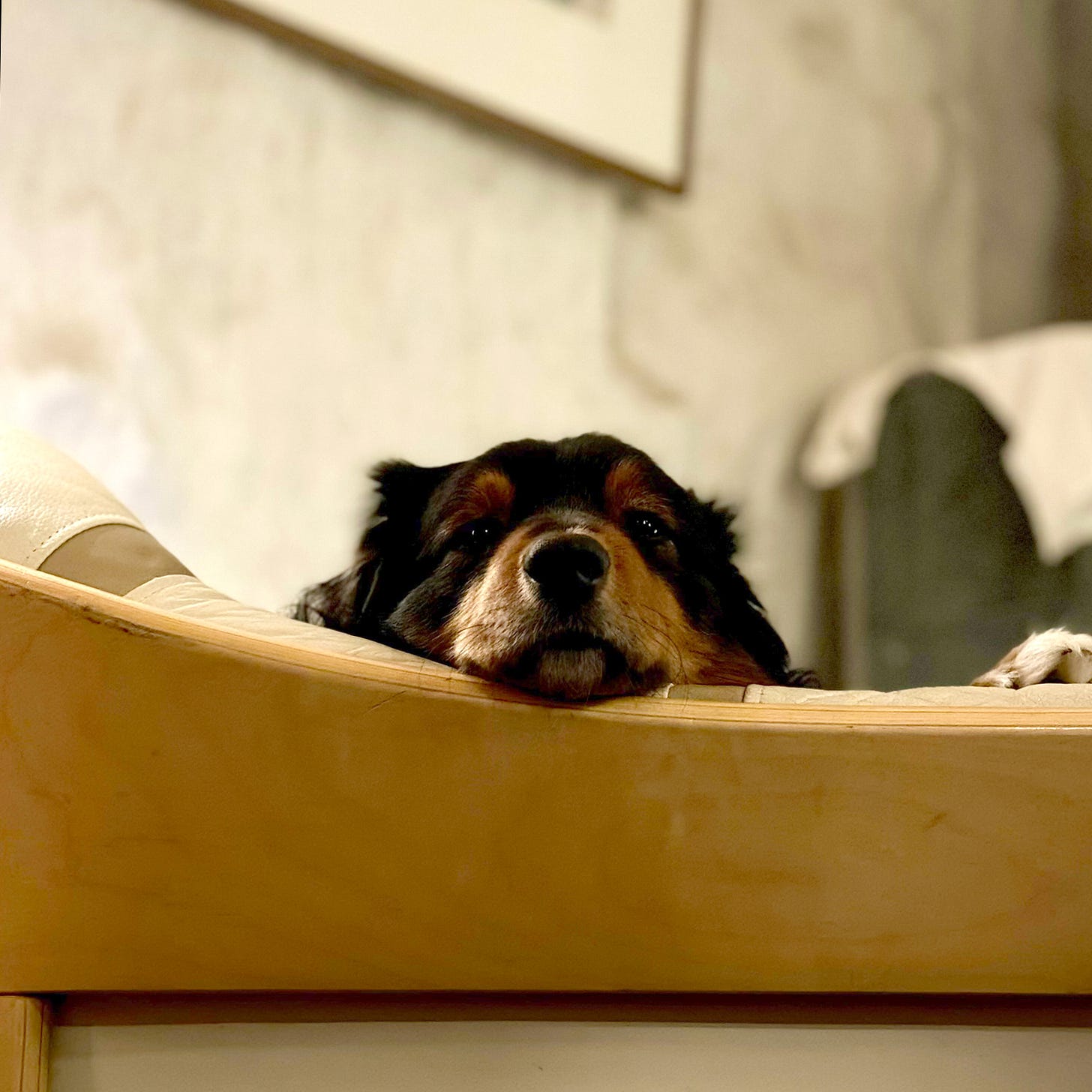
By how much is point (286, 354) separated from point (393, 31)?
829 millimetres

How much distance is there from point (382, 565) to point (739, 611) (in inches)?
19.6

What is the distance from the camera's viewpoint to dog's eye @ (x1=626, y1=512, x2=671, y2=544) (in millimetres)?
1504

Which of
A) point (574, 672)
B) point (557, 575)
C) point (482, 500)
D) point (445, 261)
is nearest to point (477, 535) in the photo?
point (482, 500)

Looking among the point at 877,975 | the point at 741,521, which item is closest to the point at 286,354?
the point at 741,521

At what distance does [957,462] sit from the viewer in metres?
3.42

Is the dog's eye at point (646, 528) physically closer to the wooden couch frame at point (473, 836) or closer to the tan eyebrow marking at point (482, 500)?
the tan eyebrow marking at point (482, 500)

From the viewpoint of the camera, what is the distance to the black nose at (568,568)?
118cm

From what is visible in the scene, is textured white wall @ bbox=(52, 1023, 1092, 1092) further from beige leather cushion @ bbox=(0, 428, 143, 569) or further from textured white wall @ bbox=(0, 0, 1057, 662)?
textured white wall @ bbox=(0, 0, 1057, 662)

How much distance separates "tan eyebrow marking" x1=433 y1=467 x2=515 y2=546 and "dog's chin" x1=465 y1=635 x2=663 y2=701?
1.30 feet

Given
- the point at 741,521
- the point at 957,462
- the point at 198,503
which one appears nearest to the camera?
the point at 741,521

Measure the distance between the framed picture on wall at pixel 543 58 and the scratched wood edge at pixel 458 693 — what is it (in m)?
2.20

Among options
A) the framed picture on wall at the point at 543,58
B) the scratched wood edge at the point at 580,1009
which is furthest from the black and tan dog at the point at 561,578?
the framed picture on wall at the point at 543,58

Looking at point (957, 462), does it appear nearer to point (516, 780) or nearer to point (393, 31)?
point (393, 31)

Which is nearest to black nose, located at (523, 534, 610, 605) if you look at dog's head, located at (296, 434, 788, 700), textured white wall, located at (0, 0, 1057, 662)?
dog's head, located at (296, 434, 788, 700)
